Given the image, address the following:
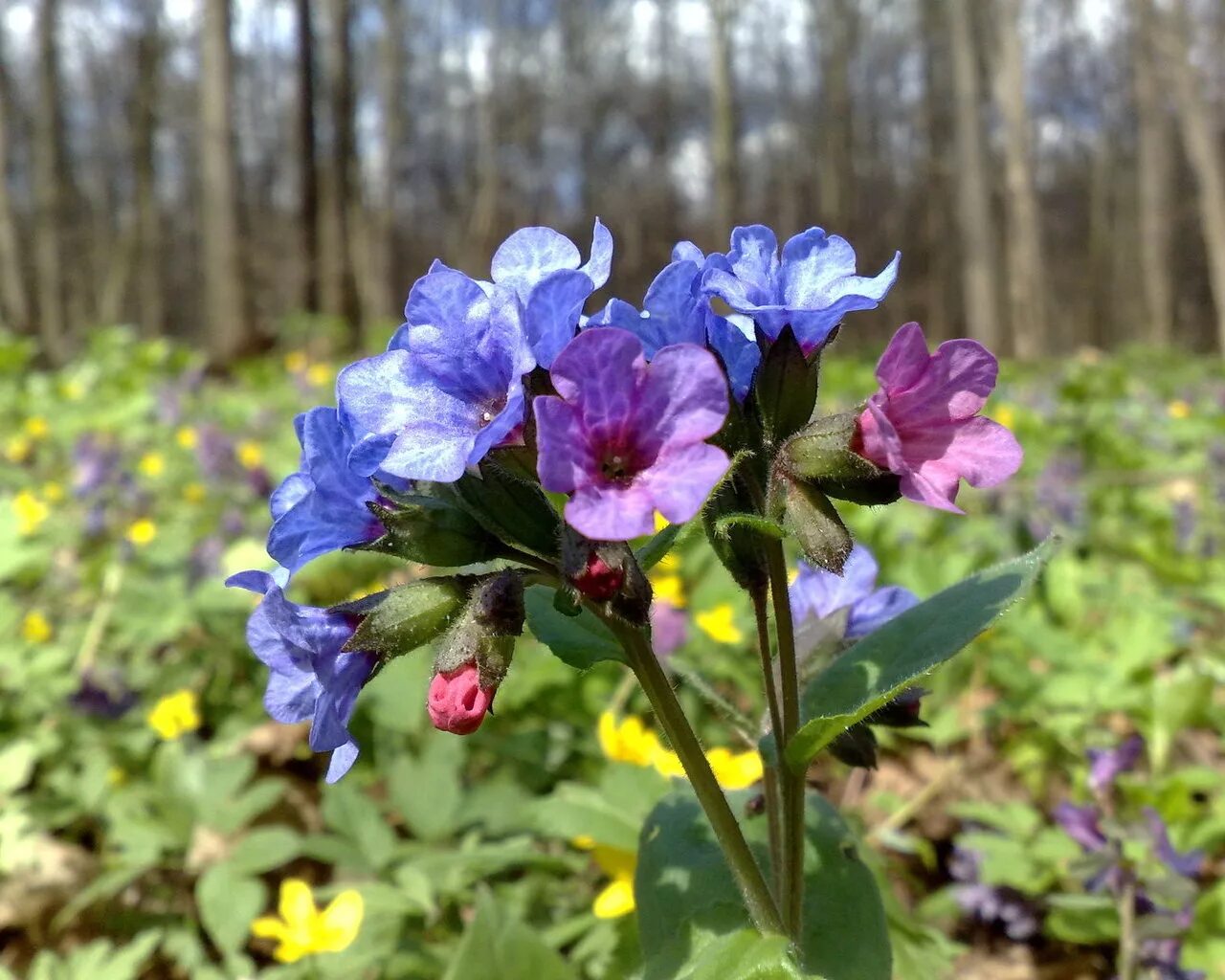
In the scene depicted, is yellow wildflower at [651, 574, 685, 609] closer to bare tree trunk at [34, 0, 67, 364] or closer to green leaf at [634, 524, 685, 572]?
green leaf at [634, 524, 685, 572]

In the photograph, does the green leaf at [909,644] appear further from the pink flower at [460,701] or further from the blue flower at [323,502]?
the blue flower at [323,502]

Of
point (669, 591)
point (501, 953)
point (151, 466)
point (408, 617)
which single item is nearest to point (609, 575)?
point (408, 617)

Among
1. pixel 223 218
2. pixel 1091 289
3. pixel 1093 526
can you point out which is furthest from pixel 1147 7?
pixel 1091 289

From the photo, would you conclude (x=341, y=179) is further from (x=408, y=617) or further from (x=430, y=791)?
(x=408, y=617)

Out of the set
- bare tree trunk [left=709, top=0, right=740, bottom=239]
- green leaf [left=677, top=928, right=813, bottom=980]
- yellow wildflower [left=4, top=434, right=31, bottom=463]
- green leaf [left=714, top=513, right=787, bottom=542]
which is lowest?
green leaf [left=677, top=928, right=813, bottom=980]

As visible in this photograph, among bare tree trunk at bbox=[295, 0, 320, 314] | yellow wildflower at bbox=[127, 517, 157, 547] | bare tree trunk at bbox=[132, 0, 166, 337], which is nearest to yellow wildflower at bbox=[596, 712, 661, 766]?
yellow wildflower at bbox=[127, 517, 157, 547]

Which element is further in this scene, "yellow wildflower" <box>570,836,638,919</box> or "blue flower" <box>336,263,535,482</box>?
"yellow wildflower" <box>570,836,638,919</box>

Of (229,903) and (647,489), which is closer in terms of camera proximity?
(647,489)
